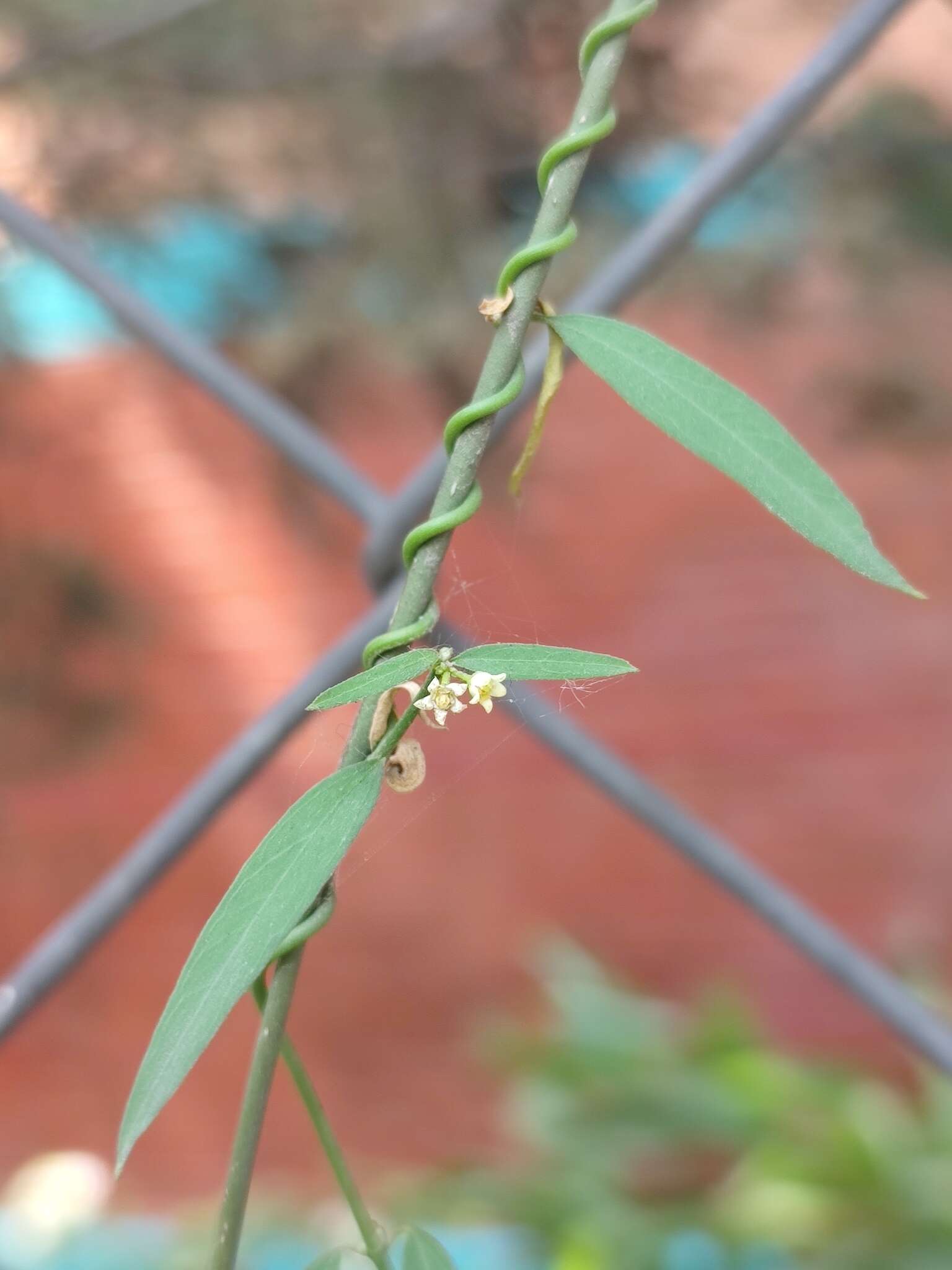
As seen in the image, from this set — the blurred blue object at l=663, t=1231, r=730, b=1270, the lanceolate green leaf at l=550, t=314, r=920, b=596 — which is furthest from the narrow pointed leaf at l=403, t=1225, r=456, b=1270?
the blurred blue object at l=663, t=1231, r=730, b=1270

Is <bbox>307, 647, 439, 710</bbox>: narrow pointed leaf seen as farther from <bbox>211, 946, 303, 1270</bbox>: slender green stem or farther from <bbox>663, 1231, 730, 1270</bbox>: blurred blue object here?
<bbox>663, 1231, 730, 1270</bbox>: blurred blue object

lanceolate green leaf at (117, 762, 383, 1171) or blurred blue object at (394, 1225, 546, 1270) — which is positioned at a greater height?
blurred blue object at (394, 1225, 546, 1270)

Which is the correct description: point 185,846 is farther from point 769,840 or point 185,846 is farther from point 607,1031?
point 769,840

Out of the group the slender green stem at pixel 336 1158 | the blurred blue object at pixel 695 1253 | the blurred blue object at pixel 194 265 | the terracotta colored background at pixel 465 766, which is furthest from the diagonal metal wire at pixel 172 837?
the terracotta colored background at pixel 465 766

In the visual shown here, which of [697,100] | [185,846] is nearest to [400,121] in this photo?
[697,100]

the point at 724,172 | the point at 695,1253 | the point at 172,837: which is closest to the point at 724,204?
the point at 724,172

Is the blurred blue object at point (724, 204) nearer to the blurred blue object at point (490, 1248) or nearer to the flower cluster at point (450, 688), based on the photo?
the flower cluster at point (450, 688)
